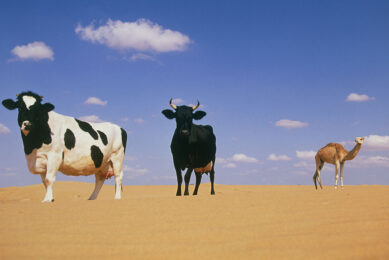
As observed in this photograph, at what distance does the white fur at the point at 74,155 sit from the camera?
28.6ft

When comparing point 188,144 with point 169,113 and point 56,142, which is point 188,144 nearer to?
point 169,113

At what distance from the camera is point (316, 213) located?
472cm

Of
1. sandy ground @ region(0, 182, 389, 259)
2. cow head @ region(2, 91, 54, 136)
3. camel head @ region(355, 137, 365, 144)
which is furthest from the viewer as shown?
camel head @ region(355, 137, 365, 144)

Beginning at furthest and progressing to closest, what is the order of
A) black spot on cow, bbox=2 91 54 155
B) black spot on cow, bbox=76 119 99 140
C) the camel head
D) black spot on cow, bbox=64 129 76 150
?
1. the camel head
2. black spot on cow, bbox=76 119 99 140
3. black spot on cow, bbox=64 129 76 150
4. black spot on cow, bbox=2 91 54 155

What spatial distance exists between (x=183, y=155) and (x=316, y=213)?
5.84m

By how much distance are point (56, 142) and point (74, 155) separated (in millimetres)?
619

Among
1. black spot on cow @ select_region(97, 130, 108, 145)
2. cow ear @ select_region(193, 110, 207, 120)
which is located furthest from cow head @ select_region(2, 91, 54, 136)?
cow ear @ select_region(193, 110, 207, 120)

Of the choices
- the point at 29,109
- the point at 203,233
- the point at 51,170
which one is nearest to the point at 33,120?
the point at 29,109

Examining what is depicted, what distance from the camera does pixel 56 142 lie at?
888 centimetres

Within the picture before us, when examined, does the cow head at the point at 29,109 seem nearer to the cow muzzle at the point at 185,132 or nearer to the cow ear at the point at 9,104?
the cow ear at the point at 9,104

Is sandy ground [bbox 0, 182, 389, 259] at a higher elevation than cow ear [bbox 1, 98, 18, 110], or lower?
lower

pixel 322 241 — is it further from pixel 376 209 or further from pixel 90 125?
pixel 90 125

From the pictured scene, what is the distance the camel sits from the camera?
1742cm

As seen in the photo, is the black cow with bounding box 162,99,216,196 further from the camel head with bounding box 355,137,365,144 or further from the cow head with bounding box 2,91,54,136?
the camel head with bounding box 355,137,365,144
